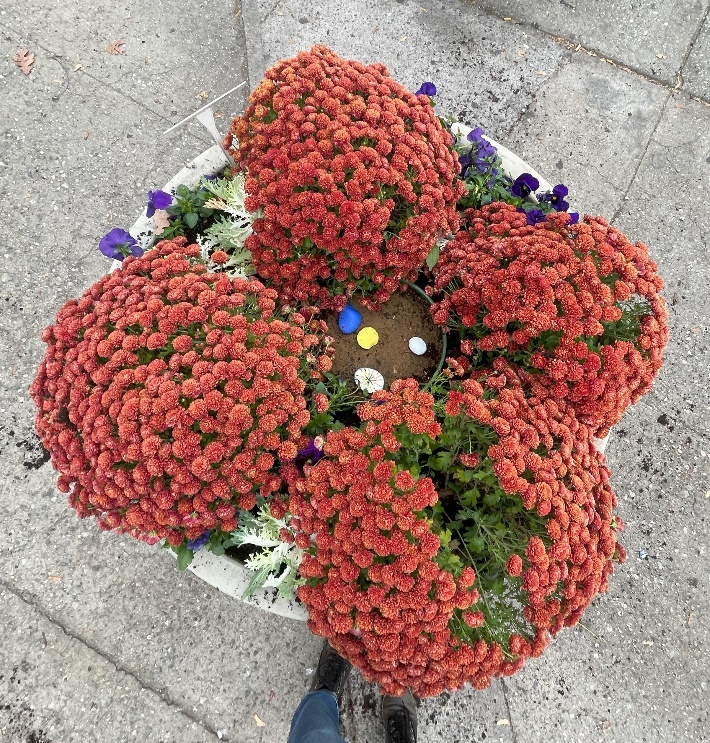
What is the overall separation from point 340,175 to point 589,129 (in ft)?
8.47

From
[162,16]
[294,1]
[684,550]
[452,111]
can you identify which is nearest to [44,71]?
[162,16]

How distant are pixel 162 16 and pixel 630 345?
3644 mm

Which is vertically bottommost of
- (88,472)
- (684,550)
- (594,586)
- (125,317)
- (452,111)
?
(684,550)

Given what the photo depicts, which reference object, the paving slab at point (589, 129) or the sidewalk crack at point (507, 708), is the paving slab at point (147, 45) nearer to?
the paving slab at point (589, 129)

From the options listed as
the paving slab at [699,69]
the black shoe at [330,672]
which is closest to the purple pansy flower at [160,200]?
the black shoe at [330,672]

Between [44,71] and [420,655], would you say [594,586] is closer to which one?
[420,655]

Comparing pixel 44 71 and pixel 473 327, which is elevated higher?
pixel 473 327

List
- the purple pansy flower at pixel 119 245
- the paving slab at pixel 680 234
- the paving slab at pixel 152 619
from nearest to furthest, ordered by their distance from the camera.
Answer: the purple pansy flower at pixel 119 245
the paving slab at pixel 152 619
the paving slab at pixel 680 234

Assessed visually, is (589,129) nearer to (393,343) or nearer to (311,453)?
(393,343)

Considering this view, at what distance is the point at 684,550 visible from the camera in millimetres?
3090

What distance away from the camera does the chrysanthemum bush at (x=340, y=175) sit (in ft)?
5.84

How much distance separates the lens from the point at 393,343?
2330 millimetres

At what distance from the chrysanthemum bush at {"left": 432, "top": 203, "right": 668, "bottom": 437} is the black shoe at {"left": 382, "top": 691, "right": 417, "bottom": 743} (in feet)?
5.68

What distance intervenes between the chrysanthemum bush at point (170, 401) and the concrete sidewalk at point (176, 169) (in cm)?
139
